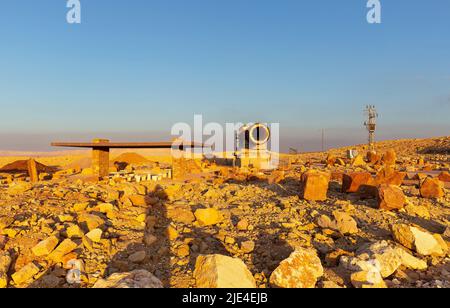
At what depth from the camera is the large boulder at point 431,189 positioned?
7633 mm

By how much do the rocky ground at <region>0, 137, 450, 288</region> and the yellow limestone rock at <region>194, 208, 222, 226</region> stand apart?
0.02 meters

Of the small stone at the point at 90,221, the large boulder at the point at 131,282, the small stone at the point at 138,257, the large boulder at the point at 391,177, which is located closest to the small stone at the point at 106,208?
the small stone at the point at 90,221

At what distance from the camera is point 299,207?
23.5 ft

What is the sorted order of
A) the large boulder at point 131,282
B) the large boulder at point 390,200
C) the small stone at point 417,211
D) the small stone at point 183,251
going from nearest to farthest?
the large boulder at point 131,282, the small stone at point 183,251, the small stone at point 417,211, the large boulder at point 390,200

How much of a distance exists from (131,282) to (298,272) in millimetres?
2181

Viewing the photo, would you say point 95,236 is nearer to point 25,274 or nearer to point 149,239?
point 149,239

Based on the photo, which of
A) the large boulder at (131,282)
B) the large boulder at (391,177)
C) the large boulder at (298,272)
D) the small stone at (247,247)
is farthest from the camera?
the large boulder at (391,177)

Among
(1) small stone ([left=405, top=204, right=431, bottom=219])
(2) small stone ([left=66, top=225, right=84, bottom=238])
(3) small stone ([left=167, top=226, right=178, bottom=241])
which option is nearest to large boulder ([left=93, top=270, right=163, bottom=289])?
(3) small stone ([left=167, top=226, right=178, bottom=241])

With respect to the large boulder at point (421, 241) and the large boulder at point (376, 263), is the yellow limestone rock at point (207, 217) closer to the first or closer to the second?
the large boulder at point (376, 263)

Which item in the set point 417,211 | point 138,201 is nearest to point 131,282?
point 138,201

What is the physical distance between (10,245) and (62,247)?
1058 mm

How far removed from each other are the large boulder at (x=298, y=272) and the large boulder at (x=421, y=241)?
1.83 metres
